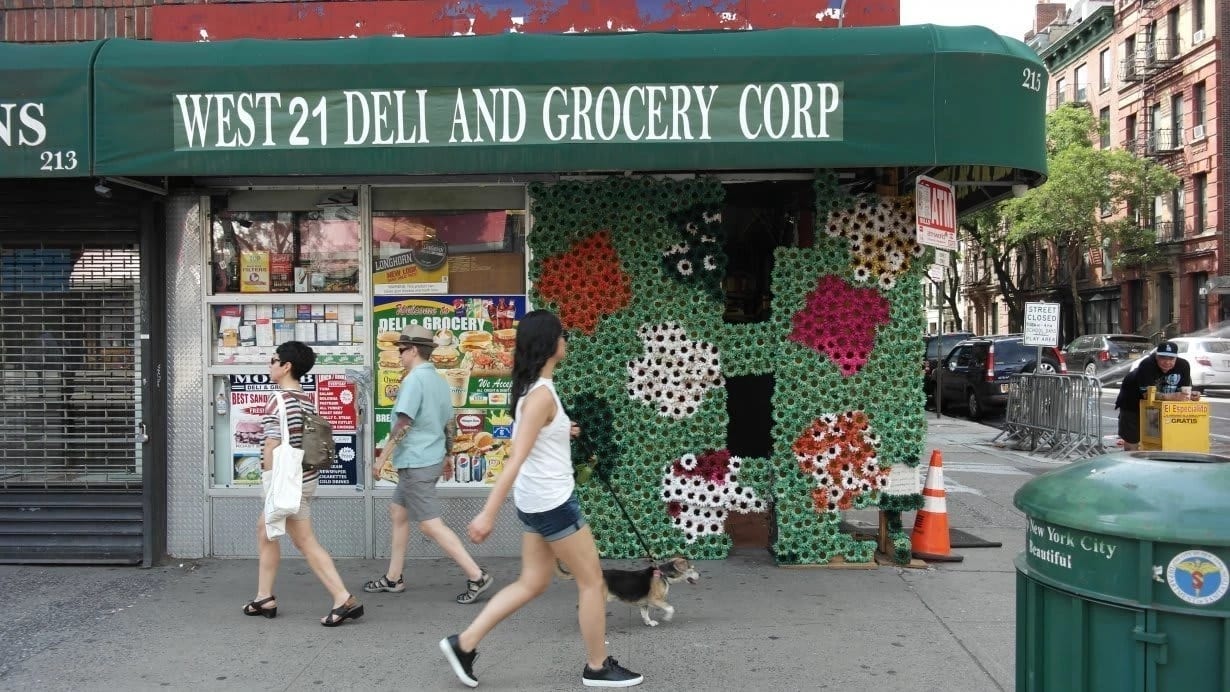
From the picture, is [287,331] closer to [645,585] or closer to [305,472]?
[305,472]

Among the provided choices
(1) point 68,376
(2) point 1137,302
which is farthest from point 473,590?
(2) point 1137,302

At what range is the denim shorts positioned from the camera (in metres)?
4.30

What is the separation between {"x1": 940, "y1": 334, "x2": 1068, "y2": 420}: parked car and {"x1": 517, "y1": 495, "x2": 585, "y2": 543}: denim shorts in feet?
50.7

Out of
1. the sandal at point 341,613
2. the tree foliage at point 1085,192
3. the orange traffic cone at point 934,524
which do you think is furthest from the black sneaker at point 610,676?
the tree foliage at point 1085,192

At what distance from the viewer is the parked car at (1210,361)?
24.6 metres

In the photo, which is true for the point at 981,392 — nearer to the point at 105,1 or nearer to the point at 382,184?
the point at 382,184

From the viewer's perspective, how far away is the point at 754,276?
924cm

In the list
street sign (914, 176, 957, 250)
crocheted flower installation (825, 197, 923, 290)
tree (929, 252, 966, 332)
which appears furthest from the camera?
tree (929, 252, 966, 332)

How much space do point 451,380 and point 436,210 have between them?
1.30 m

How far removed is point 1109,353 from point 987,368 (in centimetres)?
1286

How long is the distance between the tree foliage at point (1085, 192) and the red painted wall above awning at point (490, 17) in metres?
33.1

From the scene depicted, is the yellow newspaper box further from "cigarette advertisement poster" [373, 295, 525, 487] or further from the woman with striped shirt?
the woman with striped shirt

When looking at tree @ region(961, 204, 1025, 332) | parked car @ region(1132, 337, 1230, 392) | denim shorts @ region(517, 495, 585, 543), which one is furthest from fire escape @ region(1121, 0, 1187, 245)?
denim shorts @ region(517, 495, 585, 543)

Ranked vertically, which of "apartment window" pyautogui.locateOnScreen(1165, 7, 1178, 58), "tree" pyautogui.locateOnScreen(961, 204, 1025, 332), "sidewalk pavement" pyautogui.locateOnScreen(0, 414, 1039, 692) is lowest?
"sidewalk pavement" pyautogui.locateOnScreen(0, 414, 1039, 692)
